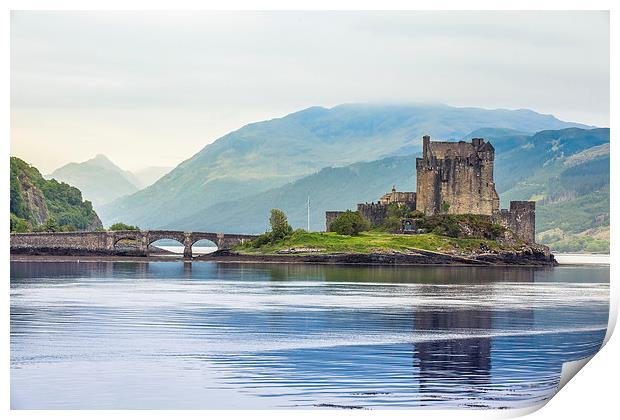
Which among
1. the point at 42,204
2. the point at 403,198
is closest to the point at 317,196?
the point at 42,204

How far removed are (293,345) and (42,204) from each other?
277 ft

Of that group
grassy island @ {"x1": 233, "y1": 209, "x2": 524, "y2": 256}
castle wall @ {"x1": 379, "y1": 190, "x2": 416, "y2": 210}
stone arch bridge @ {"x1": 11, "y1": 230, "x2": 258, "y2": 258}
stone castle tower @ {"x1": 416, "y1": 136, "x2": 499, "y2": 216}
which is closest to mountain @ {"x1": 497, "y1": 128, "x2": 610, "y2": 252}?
castle wall @ {"x1": 379, "y1": 190, "x2": 416, "y2": 210}

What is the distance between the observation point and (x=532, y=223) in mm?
89375

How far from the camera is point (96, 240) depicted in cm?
9362

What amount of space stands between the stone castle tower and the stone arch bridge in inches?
517

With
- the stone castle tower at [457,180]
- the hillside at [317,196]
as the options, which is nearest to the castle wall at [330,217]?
the stone castle tower at [457,180]

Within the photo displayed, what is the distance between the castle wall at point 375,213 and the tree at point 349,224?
8.97ft

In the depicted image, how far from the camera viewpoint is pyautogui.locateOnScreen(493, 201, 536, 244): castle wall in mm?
87812

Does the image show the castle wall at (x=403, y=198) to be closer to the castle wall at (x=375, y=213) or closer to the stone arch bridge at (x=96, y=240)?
the castle wall at (x=375, y=213)

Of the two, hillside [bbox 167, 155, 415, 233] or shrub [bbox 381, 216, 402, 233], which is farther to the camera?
hillside [bbox 167, 155, 415, 233]

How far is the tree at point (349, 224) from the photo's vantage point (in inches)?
3374

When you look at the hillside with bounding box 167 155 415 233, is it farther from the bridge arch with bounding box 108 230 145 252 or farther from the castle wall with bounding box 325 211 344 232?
the castle wall with bounding box 325 211 344 232

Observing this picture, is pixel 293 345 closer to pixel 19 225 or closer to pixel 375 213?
pixel 375 213

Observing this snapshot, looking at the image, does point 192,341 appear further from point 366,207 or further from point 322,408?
point 366,207
